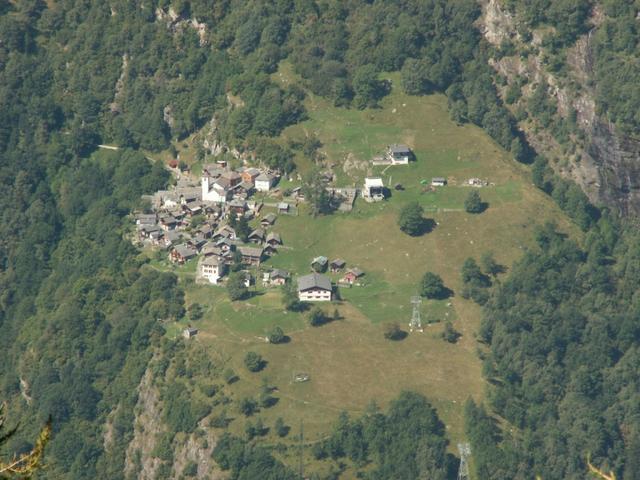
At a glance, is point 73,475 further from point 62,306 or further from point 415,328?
point 415,328

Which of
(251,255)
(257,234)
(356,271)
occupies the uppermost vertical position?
(356,271)

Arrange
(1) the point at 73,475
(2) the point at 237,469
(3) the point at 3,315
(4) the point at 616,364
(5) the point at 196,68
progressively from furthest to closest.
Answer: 1. (5) the point at 196,68
2. (3) the point at 3,315
3. (4) the point at 616,364
4. (1) the point at 73,475
5. (2) the point at 237,469

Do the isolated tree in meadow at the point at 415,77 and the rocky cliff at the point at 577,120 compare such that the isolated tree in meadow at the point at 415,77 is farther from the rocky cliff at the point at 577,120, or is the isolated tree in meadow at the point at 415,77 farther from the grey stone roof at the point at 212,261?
the grey stone roof at the point at 212,261

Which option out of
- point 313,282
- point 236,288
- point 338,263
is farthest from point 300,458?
point 338,263

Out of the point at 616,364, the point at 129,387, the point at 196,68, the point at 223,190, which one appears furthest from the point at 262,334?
the point at 196,68

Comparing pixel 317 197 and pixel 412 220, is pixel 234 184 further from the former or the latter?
pixel 412 220

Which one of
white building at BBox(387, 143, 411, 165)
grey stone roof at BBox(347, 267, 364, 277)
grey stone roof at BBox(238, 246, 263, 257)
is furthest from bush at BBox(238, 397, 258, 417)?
white building at BBox(387, 143, 411, 165)

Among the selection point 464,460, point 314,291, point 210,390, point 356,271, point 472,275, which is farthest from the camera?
point 356,271

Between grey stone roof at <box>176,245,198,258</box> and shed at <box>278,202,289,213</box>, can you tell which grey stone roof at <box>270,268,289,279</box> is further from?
shed at <box>278,202,289,213</box>
